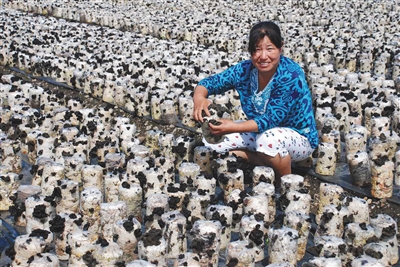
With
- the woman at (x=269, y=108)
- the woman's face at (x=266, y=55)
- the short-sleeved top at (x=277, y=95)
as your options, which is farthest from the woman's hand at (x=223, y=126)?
the woman's face at (x=266, y=55)

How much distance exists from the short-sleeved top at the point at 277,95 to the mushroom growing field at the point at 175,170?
1.18 feet

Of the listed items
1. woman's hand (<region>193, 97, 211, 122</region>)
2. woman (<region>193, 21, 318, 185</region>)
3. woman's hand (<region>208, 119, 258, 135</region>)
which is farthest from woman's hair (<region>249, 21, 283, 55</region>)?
woman's hand (<region>193, 97, 211, 122</region>)

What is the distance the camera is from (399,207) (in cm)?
405

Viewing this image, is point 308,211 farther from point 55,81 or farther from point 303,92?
point 55,81

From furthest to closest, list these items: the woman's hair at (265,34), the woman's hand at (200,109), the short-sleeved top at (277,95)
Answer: the woman's hand at (200,109), the short-sleeved top at (277,95), the woman's hair at (265,34)

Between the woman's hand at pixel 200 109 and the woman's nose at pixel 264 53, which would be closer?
the woman's nose at pixel 264 53

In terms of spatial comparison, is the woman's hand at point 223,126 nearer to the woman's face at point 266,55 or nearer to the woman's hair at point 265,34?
the woman's face at point 266,55

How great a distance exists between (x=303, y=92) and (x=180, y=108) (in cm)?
211

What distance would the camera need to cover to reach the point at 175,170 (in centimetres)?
486

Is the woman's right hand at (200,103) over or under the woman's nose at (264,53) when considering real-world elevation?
under

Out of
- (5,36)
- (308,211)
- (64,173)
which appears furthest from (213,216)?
(5,36)

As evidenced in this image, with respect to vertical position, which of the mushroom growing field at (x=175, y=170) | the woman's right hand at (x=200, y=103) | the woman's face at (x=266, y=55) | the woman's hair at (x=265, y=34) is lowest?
the mushroom growing field at (x=175, y=170)

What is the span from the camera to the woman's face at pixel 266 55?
403 cm

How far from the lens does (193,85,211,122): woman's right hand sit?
14.5 feet
